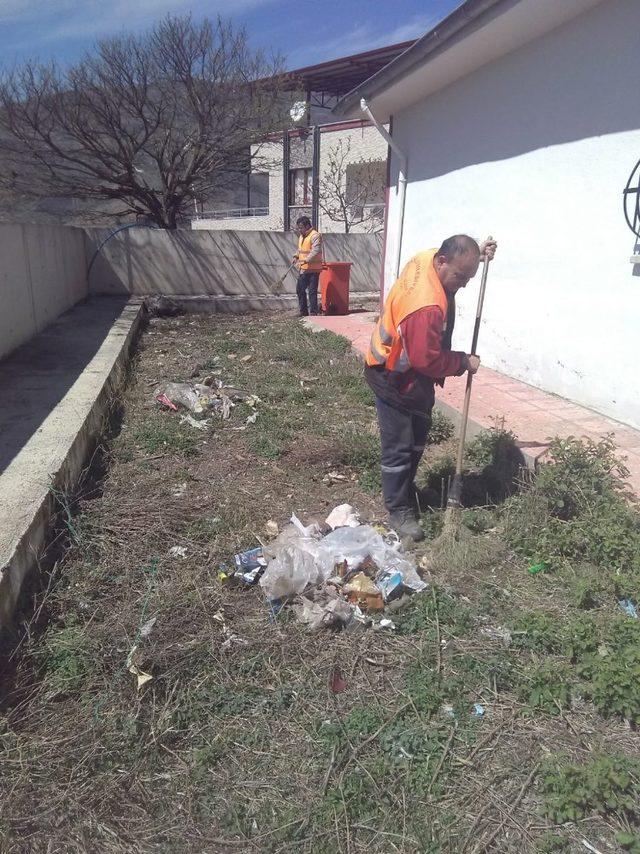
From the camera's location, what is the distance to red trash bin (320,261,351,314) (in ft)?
37.4

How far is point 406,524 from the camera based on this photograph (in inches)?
141

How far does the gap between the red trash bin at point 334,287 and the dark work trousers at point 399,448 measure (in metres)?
8.14

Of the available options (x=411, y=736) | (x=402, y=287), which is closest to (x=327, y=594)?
(x=411, y=736)

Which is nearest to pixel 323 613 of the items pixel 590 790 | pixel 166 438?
pixel 590 790

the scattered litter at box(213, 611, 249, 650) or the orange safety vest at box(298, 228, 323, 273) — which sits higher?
the orange safety vest at box(298, 228, 323, 273)

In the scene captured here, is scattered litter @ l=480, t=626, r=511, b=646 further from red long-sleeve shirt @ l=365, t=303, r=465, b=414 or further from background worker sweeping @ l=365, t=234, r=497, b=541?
red long-sleeve shirt @ l=365, t=303, r=465, b=414

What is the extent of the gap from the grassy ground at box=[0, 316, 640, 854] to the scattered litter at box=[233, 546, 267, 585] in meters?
0.09

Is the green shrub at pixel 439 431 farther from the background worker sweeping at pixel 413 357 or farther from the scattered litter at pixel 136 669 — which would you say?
the scattered litter at pixel 136 669

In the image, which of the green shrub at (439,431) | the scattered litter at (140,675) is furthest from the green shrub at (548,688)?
the green shrub at (439,431)

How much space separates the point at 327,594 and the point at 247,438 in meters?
2.36

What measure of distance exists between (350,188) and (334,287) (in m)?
12.1

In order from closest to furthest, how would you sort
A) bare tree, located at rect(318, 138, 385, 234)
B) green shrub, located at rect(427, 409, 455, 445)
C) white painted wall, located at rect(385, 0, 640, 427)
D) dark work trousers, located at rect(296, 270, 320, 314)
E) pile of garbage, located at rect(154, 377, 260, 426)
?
white painted wall, located at rect(385, 0, 640, 427) < green shrub, located at rect(427, 409, 455, 445) < pile of garbage, located at rect(154, 377, 260, 426) < dark work trousers, located at rect(296, 270, 320, 314) < bare tree, located at rect(318, 138, 385, 234)

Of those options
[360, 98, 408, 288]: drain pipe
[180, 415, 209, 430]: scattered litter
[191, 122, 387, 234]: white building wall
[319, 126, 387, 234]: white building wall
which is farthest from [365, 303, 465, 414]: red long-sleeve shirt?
[319, 126, 387, 234]: white building wall

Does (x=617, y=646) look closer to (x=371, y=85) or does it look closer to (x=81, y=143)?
(x=371, y=85)
